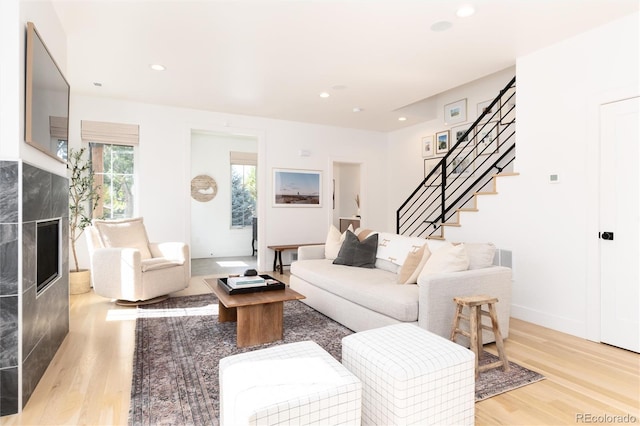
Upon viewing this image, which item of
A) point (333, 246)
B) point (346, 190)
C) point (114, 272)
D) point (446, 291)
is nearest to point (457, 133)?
point (333, 246)

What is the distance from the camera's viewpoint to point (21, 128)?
205 centimetres

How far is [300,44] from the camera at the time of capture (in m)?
3.43

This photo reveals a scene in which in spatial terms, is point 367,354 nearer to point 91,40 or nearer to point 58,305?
point 58,305

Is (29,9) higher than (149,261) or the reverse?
higher

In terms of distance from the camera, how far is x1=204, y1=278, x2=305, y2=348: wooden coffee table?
2857mm

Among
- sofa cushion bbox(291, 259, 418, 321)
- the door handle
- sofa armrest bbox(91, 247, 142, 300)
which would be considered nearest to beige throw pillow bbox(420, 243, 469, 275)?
sofa cushion bbox(291, 259, 418, 321)

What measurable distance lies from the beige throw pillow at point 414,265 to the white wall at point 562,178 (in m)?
1.22

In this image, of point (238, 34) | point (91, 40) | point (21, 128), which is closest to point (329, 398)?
point (21, 128)

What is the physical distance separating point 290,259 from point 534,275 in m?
4.07

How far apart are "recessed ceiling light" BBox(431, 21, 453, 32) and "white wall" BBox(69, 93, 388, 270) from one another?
3.75 m

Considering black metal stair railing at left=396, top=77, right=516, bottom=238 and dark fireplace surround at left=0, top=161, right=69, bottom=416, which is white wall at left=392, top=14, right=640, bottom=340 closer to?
black metal stair railing at left=396, top=77, right=516, bottom=238

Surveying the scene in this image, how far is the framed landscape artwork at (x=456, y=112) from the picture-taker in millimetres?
5966

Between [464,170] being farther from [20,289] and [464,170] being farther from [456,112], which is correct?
[20,289]

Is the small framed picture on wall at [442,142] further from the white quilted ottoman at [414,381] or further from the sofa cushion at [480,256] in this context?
the white quilted ottoman at [414,381]
